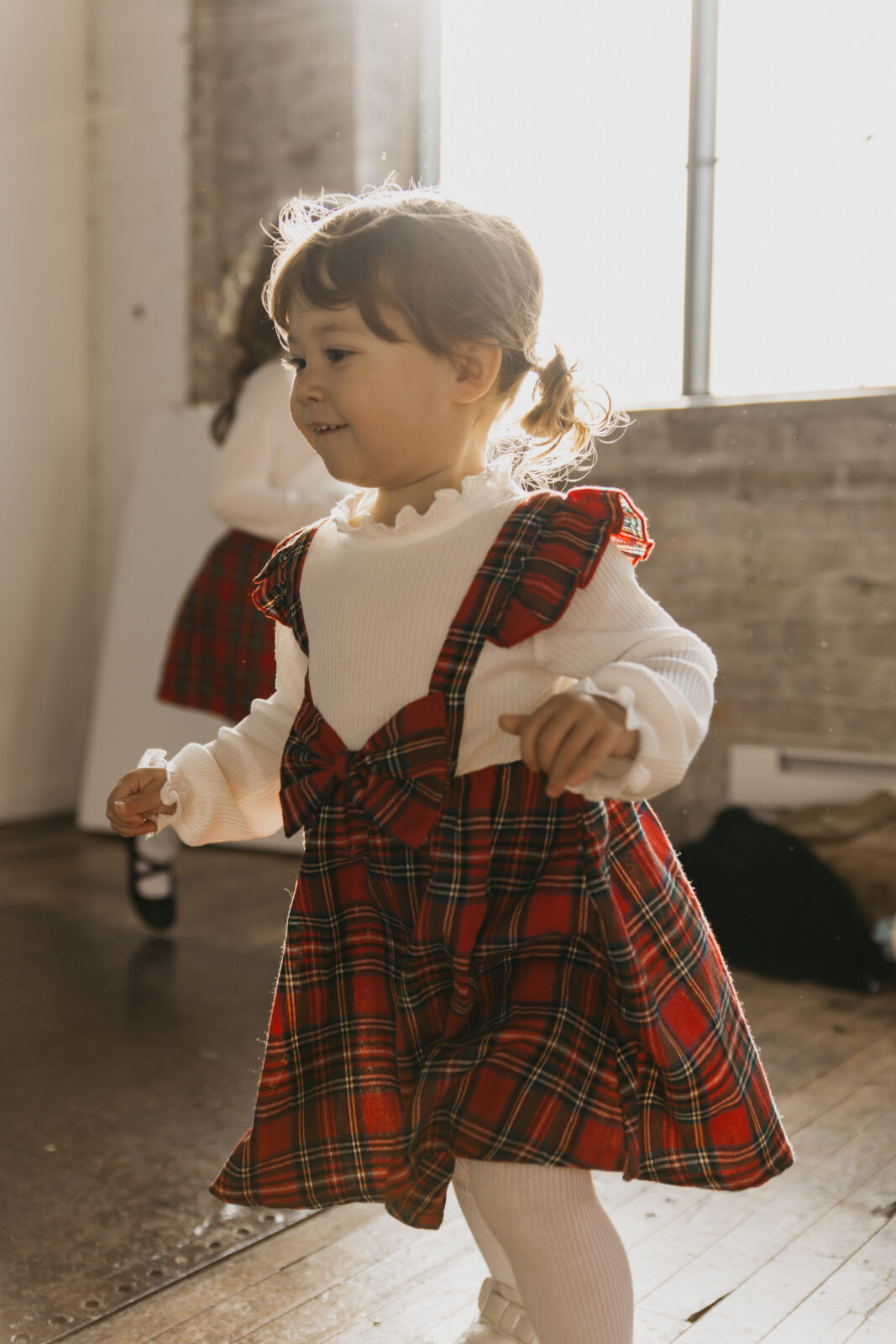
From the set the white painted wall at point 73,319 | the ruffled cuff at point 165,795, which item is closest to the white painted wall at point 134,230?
the white painted wall at point 73,319

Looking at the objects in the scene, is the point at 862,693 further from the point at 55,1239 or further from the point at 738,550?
the point at 55,1239

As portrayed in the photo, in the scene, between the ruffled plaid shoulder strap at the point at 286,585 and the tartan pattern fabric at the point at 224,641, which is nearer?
the ruffled plaid shoulder strap at the point at 286,585

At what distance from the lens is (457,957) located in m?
0.86

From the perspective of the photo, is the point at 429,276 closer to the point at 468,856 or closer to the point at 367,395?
the point at 367,395

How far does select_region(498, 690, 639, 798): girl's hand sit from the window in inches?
52.5

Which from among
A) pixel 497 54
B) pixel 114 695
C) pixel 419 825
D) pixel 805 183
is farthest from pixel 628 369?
pixel 114 695

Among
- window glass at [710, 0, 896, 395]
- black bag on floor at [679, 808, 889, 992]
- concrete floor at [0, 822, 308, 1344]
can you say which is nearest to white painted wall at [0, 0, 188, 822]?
concrete floor at [0, 822, 308, 1344]

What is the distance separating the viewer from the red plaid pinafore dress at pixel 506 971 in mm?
862

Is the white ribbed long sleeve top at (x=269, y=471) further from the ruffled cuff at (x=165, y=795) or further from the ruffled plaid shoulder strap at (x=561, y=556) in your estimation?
the ruffled plaid shoulder strap at (x=561, y=556)

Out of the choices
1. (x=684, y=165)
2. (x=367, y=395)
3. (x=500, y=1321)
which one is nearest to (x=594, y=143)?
(x=684, y=165)

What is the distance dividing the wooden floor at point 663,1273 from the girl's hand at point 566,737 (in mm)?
637

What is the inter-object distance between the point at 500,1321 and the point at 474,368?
0.73 m

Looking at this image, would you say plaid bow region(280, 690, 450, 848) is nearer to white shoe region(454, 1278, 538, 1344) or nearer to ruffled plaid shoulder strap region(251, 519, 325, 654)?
ruffled plaid shoulder strap region(251, 519, 325, 654)

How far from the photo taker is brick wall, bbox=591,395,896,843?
246cm
